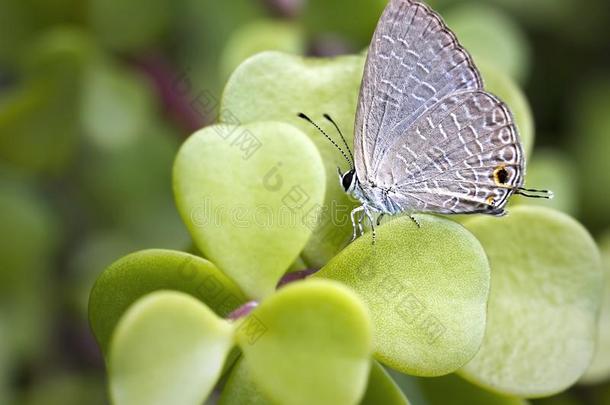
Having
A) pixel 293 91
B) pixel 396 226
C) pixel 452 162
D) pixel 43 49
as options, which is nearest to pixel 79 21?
pixel 43 49

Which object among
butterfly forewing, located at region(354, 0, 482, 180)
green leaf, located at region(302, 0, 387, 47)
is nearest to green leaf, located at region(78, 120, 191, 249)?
green leaf, located at region(302, 0, 387, 47)

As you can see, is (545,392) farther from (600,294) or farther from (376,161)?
(376,161)

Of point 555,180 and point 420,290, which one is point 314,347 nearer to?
point 420,290

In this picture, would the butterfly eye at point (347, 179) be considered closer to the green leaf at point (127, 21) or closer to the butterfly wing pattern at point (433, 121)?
the butterfly wing pattern at point (433, 121)

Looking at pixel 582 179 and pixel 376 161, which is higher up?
pixel 376 161

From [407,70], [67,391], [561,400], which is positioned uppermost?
[407,70]

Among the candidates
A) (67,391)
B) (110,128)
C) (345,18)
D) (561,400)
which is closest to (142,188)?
(110,128)
